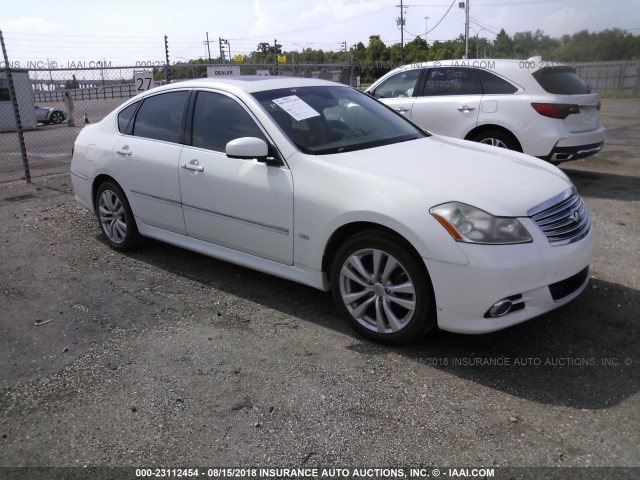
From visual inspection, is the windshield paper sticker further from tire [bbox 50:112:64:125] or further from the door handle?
tire [bbox 50:112:64:125]

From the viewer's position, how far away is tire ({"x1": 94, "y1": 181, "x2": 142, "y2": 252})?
214 inches

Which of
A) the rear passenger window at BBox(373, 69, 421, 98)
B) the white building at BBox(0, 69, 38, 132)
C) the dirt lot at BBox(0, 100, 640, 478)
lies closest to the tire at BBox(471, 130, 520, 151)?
the rear passenger window at BBox(373, 69, 421, 98)

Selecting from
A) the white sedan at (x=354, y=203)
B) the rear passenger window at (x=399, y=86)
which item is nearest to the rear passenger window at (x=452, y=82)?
the rear passenger window at (x=399, y=86)

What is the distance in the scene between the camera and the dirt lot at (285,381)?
2.73 meters

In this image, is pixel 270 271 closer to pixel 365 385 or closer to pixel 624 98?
pixel 365 385

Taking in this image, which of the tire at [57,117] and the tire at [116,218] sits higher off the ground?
the tire at [116,218]

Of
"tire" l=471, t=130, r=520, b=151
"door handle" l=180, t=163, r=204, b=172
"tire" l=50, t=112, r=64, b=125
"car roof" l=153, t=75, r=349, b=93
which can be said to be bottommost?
"tire" l=50, t=112, r=64, b=125

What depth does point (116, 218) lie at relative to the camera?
18.4ft

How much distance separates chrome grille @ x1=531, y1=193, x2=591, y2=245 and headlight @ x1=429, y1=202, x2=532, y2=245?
0.65ft

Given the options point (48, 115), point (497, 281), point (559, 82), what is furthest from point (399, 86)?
point (48, 115)

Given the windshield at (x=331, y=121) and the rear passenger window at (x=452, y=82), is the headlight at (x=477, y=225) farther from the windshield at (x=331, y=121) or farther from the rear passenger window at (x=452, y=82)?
the rear passenger window at (x=452, y=82)

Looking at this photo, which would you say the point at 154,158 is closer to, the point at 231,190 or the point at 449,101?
the point at 231,190

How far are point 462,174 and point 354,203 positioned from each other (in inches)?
28.7

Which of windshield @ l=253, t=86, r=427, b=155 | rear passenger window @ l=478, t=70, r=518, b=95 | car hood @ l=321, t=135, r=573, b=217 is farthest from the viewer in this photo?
rear passenger window @ l=478, t=70, r=518, b=95
